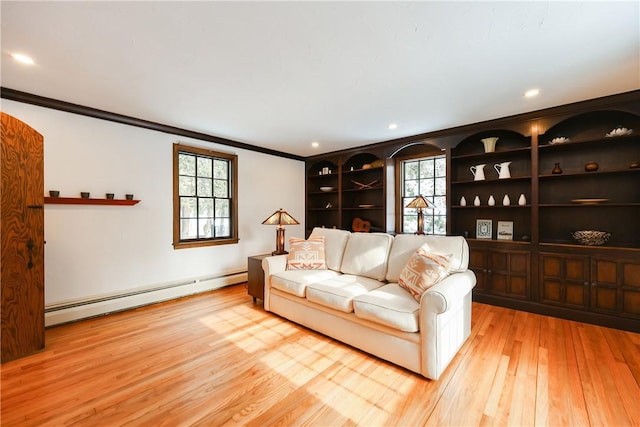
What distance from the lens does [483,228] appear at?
396 centimetres

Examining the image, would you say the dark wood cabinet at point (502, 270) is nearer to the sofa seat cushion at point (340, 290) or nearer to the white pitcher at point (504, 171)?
the white pitcher at point (504, 171)

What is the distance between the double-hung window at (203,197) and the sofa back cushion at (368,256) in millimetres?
2240

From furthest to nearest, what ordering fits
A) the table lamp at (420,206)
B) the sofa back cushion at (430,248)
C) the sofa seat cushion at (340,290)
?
the table lamp at (420,206) < the sofa back cushion at (430,248) < the sofa seat cushion at (340,290)

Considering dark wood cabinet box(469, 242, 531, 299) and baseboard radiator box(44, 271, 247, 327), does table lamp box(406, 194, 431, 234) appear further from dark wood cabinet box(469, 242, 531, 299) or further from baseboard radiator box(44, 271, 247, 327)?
baseboard radiator box(44, 271, 247, 327)

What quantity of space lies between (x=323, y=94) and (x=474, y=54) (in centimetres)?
136

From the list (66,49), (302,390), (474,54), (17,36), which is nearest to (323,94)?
(474,54)

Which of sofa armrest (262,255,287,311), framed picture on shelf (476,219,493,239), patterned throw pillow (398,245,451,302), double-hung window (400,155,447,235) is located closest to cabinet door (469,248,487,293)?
framed picture on shelf (476,219,493,239)

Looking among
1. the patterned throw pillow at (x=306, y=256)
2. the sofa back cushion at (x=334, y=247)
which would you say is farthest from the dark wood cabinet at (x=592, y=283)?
the patterned throw pillow at (x=306, y=256)

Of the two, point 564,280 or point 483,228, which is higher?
point 483,228

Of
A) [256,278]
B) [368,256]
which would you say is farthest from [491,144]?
[256,278]

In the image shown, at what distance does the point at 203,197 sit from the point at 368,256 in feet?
9.14

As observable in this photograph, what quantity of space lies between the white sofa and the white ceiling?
1597 millimetres

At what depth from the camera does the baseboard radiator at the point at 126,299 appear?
2924mm

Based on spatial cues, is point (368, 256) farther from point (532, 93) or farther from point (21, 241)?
point (21, 241)
